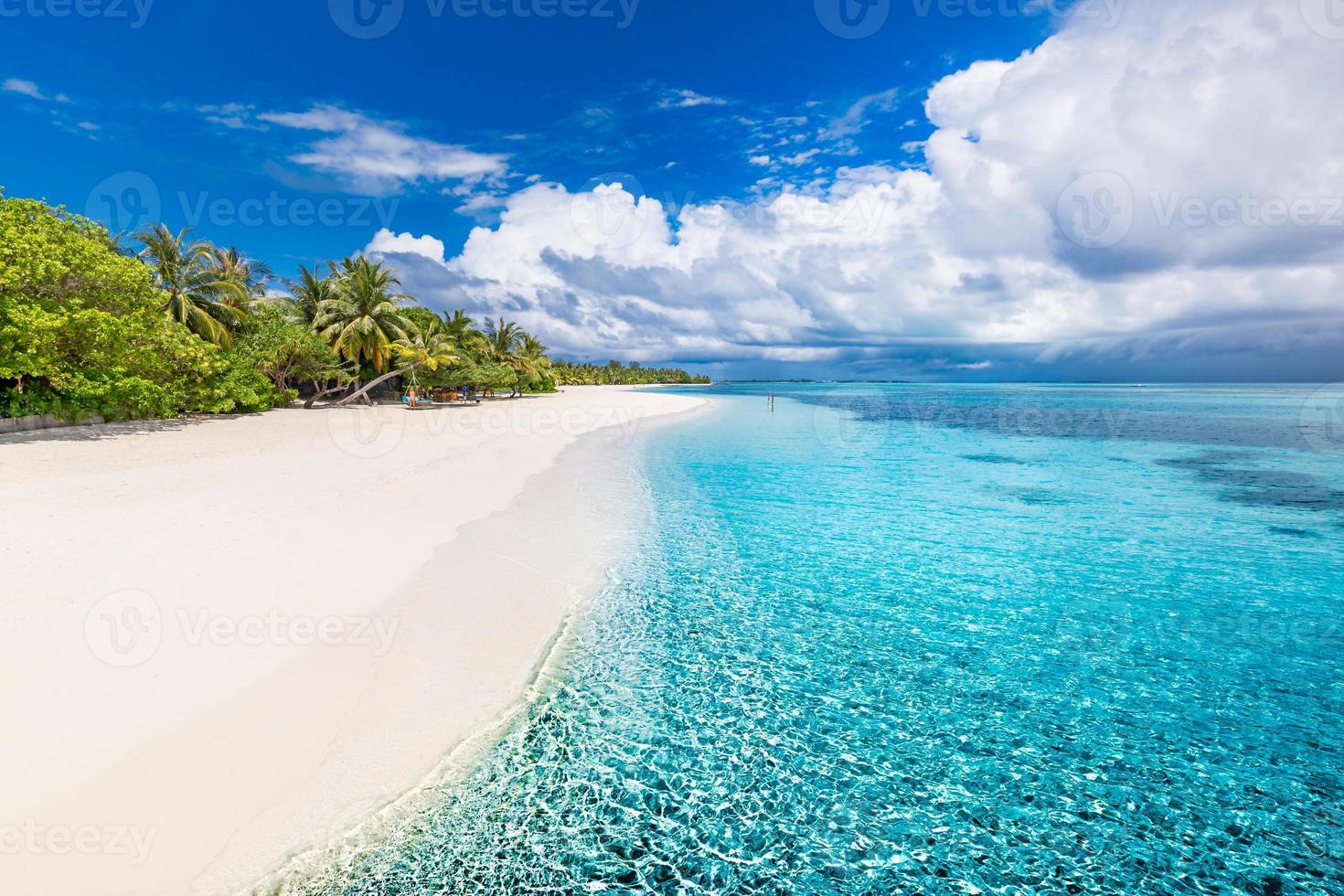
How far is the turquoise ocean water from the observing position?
12.8ft

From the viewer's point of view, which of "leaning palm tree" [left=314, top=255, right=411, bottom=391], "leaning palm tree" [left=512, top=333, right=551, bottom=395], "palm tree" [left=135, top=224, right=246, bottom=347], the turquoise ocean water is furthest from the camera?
"leaning palm tree" [left=512, top=333, right=551, bottom=395]

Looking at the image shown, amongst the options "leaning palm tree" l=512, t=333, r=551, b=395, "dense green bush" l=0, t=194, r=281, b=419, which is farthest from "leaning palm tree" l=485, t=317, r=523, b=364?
"dense green bush" l=0, t=194, r=281, b=419

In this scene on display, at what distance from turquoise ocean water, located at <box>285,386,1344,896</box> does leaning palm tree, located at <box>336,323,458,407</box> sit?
3144 cm

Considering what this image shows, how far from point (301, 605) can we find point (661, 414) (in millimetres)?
44870

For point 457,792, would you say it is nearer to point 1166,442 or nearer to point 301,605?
point 301,605

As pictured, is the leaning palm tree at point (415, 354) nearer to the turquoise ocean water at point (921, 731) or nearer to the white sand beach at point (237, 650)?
the white sand beach at point (237, 650)

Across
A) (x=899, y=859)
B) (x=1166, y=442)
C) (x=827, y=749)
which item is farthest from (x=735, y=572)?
(x=1166, y=442)

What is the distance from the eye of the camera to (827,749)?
5.11 meters

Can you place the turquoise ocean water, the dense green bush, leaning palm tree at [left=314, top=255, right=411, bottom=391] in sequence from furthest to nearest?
1. leaning palm tree at [left=314, top=255, right=411, bottom=391]
2. the dense green bush
3. the turquoise ocean water

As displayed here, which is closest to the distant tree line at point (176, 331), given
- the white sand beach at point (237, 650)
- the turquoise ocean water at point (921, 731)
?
the white sand beach at point (237, 650)

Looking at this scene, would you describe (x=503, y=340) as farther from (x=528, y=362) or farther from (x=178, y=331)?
(x=178, y=331)

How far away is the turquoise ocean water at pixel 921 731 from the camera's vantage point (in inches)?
154

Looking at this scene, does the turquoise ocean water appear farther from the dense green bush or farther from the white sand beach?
the dense green bush

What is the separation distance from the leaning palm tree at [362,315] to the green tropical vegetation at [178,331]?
8cm
